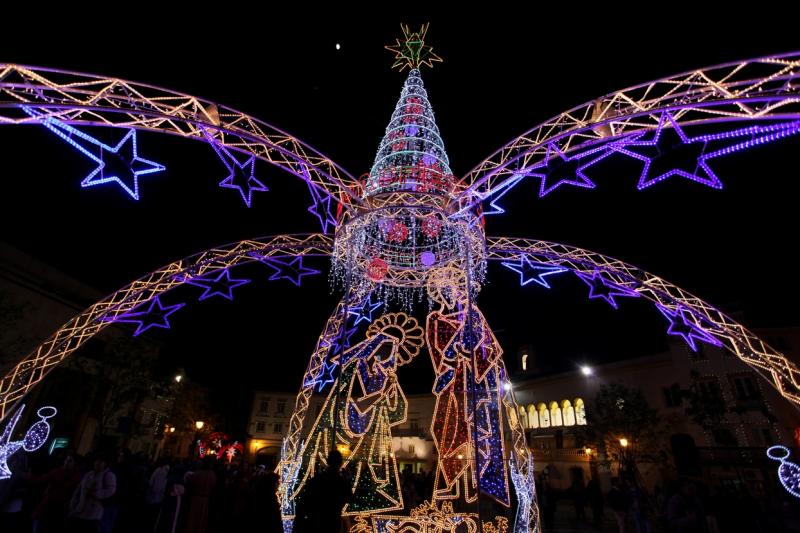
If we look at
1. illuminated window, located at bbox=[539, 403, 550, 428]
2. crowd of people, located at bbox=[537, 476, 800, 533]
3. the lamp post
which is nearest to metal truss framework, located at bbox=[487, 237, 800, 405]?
crowd of people, located at bbox=[537, 476, 800, 533]

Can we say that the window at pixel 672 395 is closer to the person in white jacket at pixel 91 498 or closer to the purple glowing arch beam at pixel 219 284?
the purple glowing arch beam at pixel 219 284

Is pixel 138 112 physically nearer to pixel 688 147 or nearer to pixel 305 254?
pixel 305 254

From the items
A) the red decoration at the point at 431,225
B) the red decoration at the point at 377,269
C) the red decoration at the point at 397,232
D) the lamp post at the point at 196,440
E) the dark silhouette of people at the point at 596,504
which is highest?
the red decoration at the point at 397,232

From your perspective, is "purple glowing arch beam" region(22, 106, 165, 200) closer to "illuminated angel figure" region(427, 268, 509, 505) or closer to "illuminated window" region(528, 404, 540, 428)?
"illuminated angel figure" region(427, 268, 509, 505)

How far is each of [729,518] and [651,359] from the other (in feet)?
65.3

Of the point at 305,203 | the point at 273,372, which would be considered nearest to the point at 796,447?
the point at 305,203

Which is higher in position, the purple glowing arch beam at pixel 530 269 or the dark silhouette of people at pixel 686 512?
the purple glowing arch beam at pixel 530 269

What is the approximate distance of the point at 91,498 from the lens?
675cm

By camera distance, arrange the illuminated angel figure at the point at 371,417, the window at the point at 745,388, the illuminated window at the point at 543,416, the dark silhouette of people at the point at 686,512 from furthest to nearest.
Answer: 1. the illuminated window at the point at 543,416
2. the window at the point at 745,388
3. the illuminated angel figure at the point at 371,417
4. the dark silhouette of people at the point at 686,512

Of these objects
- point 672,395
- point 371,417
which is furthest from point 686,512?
point 672,395

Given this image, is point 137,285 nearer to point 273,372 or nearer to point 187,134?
point 187,134

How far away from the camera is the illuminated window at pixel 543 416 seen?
33.8m

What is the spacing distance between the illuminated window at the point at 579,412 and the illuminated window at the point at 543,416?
3.26 m

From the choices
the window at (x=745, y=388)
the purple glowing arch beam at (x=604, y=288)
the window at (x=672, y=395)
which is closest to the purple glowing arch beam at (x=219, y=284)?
the purple glowing arch beam at (x=604, y=288)
